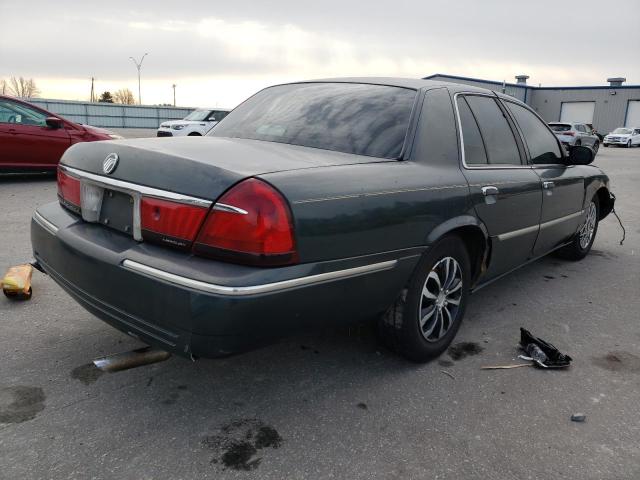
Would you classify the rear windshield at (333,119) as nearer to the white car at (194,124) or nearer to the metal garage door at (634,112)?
the white car at (194,124)

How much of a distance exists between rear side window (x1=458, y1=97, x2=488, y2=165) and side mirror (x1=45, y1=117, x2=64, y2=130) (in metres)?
7.72

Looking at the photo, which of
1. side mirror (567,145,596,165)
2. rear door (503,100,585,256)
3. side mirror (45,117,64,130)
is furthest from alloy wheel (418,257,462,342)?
side mirror (45,117,64,130)

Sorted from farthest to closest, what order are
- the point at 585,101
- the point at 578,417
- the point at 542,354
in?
the point at 585,101
the point at 542,354
the point at 578,417

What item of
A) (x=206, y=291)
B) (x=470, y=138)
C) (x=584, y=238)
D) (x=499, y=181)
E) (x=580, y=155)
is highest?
(x=470, y=138)

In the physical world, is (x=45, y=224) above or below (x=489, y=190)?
below

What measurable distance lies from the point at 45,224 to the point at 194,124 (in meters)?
15.0

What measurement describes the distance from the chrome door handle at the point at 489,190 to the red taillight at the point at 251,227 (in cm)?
151

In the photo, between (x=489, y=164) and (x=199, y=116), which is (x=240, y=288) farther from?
(x=199, y=116)

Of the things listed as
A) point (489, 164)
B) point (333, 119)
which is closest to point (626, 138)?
point (489, 164)

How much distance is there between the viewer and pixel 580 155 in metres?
4.39

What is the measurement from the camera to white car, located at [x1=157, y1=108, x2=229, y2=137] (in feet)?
55.1

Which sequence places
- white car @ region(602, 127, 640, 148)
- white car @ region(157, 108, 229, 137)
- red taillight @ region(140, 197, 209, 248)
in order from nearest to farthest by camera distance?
1. red taillight @ region(140, 197, 209, 248)
2. white car @ region(157, 108, 229, 137)
3. white car @ region(602, 127, 640, 148)

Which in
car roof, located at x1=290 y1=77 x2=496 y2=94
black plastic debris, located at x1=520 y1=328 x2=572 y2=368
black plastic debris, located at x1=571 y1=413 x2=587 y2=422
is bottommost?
black plastic debris, located at x1=571 y1=413 x2=587 y2=422

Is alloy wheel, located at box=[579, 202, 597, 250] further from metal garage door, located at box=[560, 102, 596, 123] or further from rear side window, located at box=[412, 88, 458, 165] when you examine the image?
metal garage door, located at box=[560, 102, 596, 123]
